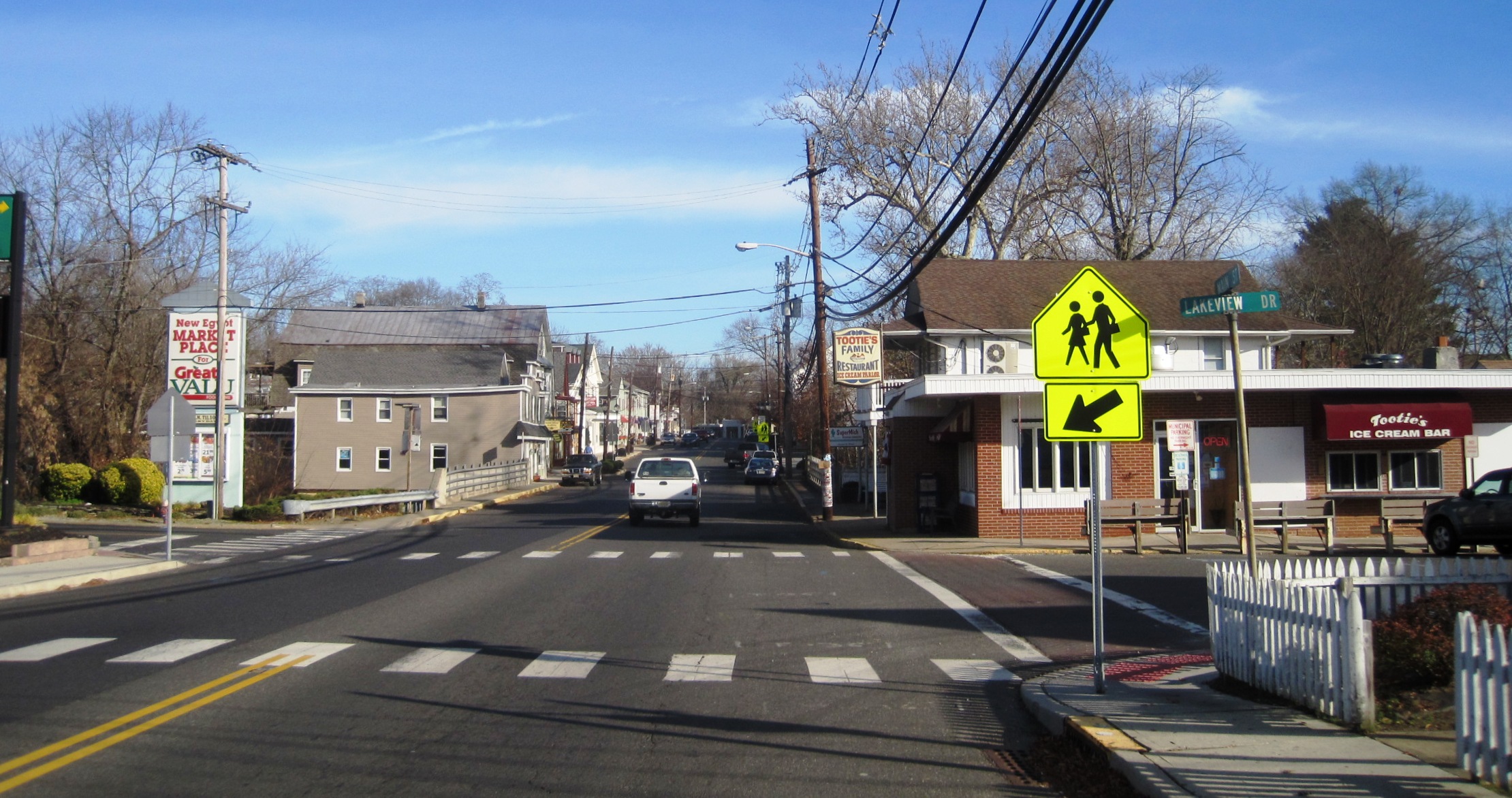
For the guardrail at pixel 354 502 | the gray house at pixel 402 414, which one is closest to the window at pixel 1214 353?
the guardrail at pixel 354 502

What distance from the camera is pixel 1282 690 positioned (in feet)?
24.7

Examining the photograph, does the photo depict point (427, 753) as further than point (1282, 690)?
No

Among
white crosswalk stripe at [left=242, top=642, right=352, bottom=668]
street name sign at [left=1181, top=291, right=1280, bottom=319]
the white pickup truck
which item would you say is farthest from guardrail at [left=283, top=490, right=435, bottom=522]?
street name sign at [left=1181, top=291, right=1280, bottom=319]

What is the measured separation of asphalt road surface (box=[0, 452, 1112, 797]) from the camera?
630cm

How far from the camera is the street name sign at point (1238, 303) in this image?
31.4 ft

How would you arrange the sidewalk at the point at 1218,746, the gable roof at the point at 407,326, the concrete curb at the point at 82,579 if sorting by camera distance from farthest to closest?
the gable roof at the point at 407,326 → the concrete curb at the point at 82,579 → the sidewalk at the point at 1218,746

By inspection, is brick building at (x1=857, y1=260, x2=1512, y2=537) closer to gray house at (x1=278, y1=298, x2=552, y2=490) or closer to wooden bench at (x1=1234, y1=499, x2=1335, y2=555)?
wooden bench at (x1=1234, y1=499, x2=1335, y2=555)

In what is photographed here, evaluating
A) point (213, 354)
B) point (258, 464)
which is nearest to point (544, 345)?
point (258, 464)

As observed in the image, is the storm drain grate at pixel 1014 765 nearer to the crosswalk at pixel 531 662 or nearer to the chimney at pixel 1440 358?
the crosswalk at pixel 531 662

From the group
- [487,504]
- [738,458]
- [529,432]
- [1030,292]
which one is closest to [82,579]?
[487,504]

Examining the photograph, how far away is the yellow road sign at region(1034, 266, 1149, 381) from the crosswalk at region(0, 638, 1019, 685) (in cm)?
302

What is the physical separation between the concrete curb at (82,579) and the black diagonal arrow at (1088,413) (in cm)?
1358

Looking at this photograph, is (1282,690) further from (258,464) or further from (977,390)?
(258,464)

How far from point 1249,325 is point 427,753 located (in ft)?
97.4
